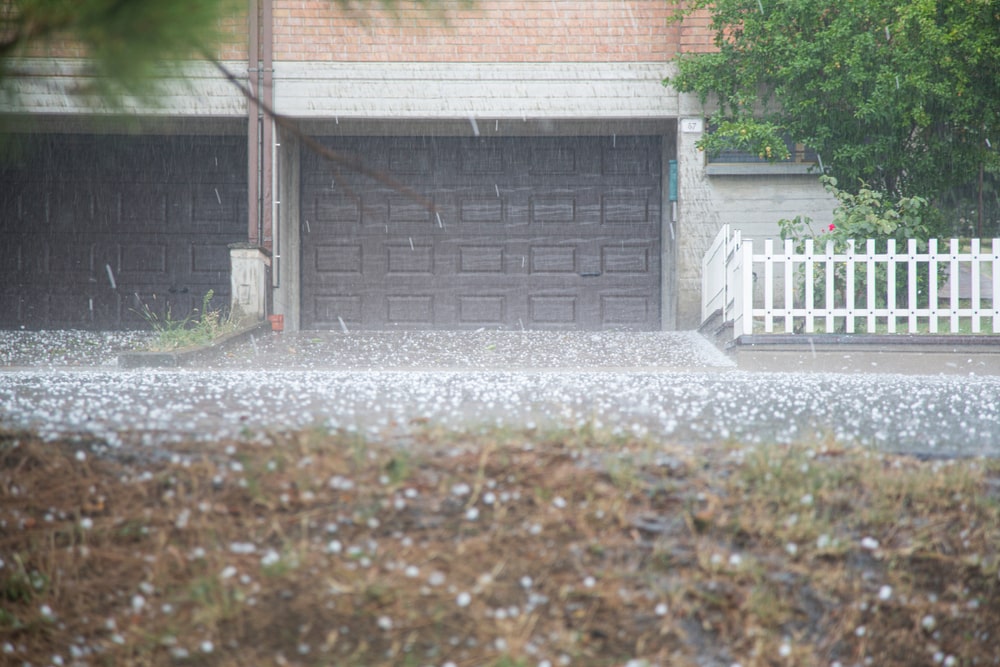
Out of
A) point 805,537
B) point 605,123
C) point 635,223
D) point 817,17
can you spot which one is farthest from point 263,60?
point 805,537

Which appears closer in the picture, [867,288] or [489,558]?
[489,558]

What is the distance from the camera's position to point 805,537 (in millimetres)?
2557

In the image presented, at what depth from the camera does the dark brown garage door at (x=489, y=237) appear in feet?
38.5

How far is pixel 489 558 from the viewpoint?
2.45 metres

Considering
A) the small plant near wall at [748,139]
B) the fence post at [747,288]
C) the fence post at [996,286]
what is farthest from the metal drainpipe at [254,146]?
the fence post at [996,286]

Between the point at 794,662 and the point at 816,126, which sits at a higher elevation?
the point at 816,126

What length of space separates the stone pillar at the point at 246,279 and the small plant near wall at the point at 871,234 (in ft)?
18.5

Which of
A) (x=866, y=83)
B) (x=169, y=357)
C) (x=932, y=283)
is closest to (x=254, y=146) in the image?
(x=169, y=357)

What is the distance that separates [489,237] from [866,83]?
190 inches

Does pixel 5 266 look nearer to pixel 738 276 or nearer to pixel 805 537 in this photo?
pixel 738 276

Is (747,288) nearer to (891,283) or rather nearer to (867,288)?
(867,288)

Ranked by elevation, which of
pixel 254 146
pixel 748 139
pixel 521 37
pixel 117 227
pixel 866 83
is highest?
pixel 521 37

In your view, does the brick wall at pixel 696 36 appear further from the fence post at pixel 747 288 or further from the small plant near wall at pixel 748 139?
the fence post at pixel 747 288

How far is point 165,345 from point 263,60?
Result: 4540 mm
